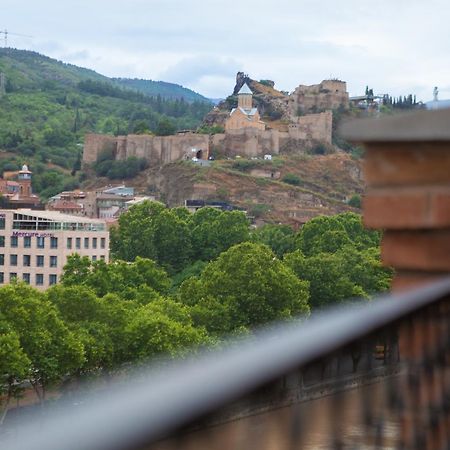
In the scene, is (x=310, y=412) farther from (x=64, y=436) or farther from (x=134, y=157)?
(x=134, y=157)

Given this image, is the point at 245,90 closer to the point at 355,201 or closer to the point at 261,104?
the point at 261,104

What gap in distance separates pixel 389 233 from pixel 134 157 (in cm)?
11507

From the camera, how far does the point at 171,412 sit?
1442 mm

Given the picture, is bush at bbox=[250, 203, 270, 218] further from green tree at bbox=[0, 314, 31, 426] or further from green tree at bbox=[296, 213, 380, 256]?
green tree at bbox=[0, 314, 31, 426]

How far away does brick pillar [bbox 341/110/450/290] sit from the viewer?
3.20m

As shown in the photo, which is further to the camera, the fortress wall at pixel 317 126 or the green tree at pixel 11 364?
the fortress wall at pixel 317 126

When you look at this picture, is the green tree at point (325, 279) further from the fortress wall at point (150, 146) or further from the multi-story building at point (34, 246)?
Result: the fortress wall at point (150, 146)

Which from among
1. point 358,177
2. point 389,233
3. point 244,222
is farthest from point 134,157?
point 389,233

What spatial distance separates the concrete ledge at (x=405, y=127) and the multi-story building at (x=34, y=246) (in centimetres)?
5674

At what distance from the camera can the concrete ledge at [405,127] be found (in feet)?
9.77

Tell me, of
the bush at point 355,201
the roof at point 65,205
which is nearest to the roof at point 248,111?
the bush at point 355,201

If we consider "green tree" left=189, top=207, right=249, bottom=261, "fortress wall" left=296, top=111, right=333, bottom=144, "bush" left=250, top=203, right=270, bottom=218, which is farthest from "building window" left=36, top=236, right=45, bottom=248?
"fortress wall" left=296, top=111, right=333, bottom=144

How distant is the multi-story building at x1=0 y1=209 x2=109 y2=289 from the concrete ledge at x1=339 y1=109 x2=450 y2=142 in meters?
56.7

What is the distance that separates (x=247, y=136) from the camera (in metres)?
114
